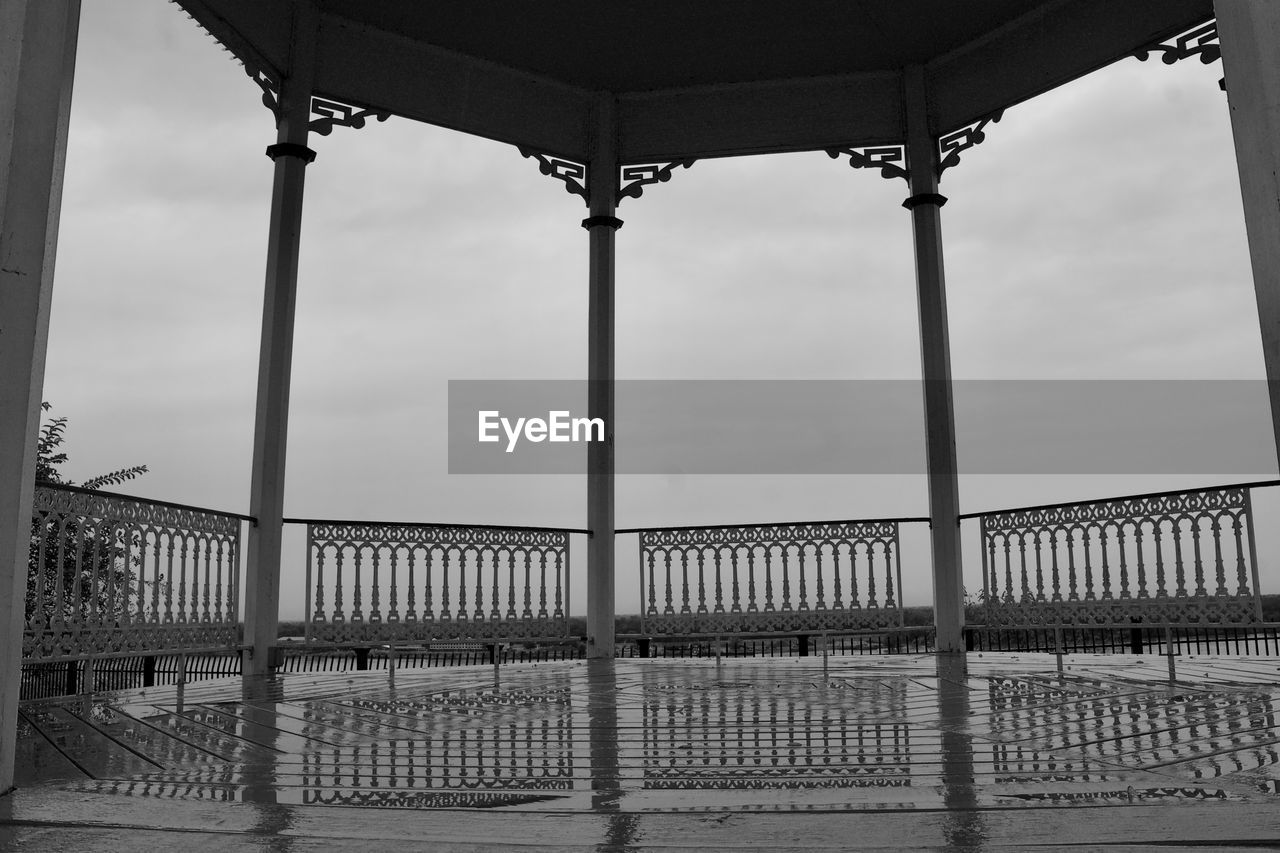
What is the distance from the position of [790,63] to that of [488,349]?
16.2ft

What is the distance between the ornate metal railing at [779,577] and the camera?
23.7ft

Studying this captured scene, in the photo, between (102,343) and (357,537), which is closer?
(357,537)

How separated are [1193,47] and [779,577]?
14.9ft

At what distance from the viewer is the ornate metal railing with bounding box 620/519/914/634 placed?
7.22 metres

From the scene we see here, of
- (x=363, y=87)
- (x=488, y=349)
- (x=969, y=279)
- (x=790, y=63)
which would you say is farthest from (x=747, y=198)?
(x=363, y=87)

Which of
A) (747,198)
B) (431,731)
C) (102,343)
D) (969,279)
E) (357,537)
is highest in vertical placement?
(747,198)

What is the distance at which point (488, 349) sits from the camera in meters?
11.1

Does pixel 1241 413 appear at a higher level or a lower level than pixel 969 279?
lower

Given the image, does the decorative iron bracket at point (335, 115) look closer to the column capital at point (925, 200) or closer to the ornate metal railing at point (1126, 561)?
the column capital at point (925, 200)

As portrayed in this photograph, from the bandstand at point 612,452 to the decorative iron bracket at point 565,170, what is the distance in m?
0.02

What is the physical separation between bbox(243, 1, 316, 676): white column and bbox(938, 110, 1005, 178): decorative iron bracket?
470cm

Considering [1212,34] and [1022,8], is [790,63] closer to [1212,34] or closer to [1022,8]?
[1022,8]

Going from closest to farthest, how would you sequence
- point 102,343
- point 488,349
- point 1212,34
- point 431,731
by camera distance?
point 431,731 < point 1212,34 < point 102,343 < point 488,349

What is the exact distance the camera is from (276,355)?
634 cm
